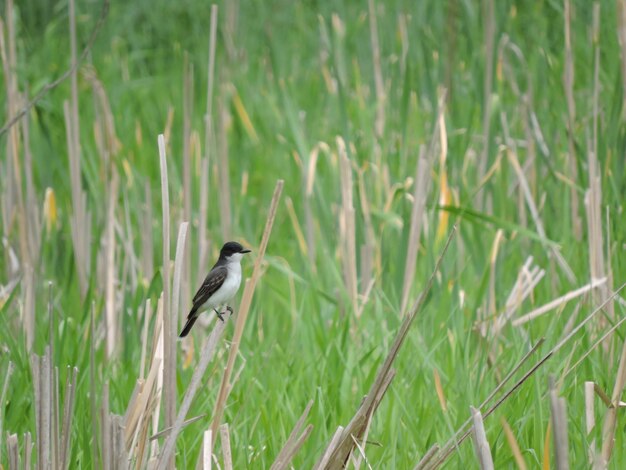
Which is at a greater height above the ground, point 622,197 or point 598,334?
point 622,197

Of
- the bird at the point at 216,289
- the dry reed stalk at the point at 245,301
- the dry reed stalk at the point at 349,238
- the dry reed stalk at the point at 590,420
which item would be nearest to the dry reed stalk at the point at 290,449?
the dry reed stalk at the point at 245,301

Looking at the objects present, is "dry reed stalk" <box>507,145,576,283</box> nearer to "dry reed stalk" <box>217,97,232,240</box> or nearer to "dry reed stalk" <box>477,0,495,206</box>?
"dry reed stalk" <box>477,0,495,206</box>

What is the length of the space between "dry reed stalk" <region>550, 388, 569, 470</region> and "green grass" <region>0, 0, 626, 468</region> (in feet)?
2.18

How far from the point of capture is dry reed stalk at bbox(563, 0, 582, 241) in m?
3.38

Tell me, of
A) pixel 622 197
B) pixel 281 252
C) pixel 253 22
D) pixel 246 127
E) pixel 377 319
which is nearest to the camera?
pixel 377 319

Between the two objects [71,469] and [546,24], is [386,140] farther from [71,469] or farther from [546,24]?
[71,469]

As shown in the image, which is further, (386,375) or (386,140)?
(386,140)

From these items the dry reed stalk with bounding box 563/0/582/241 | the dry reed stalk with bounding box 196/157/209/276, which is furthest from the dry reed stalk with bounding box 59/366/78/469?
the dry reed stalk with bounding box 563/0/582/241

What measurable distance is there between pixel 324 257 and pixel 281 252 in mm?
773

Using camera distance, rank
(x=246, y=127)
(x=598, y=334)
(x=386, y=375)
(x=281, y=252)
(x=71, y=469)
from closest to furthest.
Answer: (x=386, y=375) → (x=71, y=469) → (x=598, y=334) → (x=281, y=252) → (x=246, y=127)

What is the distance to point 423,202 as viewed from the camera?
3.18m

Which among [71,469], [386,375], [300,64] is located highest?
[300,64]

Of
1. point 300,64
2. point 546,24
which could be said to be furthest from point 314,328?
point 300,64

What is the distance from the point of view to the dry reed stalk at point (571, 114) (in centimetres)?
338
